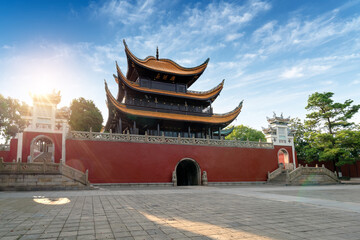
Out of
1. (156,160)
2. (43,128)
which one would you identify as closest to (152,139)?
(156,160)

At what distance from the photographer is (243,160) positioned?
65.4 ft

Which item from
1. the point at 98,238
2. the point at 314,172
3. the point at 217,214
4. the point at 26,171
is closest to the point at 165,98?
the point at 26,171

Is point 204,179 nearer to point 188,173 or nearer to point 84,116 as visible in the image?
point 188,173

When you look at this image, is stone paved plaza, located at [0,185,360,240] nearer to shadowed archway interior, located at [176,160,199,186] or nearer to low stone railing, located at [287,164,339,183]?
shadowed archway interior, located at [176,160,199,186]

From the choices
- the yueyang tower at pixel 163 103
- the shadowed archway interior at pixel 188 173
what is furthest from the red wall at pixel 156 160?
the yueyang tower at pixel 163 103

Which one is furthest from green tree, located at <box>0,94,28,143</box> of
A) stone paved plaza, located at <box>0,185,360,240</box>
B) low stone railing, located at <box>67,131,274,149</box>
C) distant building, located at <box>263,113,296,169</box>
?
distant building, located at <box>263,113,296,169</box>

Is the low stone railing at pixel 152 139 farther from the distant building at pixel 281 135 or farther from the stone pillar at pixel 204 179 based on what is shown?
the stone pillar at pixel 204 179

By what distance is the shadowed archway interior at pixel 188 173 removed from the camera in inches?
739

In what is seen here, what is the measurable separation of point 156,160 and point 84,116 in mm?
13714

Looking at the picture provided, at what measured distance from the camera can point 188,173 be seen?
20188 millimetres

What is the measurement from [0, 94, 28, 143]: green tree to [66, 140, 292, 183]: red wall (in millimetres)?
12405

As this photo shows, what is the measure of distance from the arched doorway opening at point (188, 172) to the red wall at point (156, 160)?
56 cm

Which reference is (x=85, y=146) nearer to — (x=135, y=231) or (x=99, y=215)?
(x=99, y=215)

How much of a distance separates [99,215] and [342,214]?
5.51 metres
